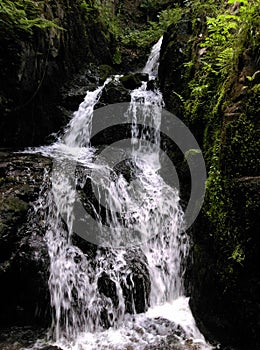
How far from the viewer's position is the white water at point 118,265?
14.0ft

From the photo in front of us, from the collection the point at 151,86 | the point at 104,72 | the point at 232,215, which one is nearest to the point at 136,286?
the point at 232,215

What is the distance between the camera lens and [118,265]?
4.97 m

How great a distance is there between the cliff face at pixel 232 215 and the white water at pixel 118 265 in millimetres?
519

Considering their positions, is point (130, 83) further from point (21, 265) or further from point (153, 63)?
point (21, 265)

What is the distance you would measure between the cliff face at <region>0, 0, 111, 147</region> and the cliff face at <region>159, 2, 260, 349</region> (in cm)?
419

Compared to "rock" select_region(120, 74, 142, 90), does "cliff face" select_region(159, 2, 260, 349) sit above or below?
below

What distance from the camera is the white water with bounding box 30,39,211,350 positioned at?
4258 millimetres

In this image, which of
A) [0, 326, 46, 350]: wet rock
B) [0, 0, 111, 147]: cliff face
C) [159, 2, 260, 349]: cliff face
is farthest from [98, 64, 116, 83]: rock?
[0, 326, 46, 350]: wet rock

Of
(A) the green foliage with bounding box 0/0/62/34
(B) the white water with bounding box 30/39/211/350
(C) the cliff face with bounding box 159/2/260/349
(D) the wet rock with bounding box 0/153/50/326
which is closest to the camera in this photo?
(C) the cliff face with bounding box 159/2/260/349

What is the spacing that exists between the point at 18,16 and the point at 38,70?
55.6 inches

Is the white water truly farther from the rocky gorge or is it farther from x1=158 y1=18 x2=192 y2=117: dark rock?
x1=158 y1=18 x2=192 y2=117: dark rock

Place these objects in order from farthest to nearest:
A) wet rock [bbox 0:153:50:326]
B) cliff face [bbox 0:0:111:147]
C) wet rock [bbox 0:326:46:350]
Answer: cliff face [bbox 0:0:111:147] < wet rock [bbox 0:153:50:326] < wet rock [bbox 0:326:46:350]

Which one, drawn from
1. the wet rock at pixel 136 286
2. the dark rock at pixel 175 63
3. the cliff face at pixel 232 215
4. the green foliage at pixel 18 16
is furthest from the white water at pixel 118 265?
the green foliage at pixel 18 16

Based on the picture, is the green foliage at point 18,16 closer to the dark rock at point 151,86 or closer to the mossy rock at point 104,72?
the dark rock at point 151,86
